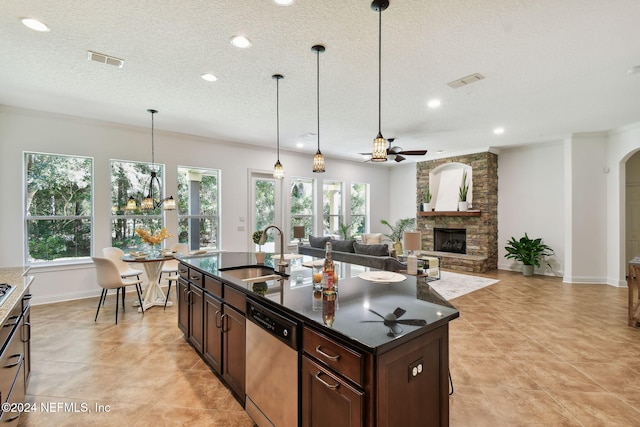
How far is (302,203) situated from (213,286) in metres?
5.38

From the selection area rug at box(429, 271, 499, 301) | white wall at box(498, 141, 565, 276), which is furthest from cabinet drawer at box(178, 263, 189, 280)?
white wall at box(498, 141, 565, 276)

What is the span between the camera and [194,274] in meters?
2.74

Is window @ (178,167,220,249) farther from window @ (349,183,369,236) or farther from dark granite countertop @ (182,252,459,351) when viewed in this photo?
window @ (349,183,369,236)

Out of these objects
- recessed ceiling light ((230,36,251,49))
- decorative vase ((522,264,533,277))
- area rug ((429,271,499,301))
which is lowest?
area rug ((429,271,499,301))

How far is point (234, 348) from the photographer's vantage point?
83.4 inches

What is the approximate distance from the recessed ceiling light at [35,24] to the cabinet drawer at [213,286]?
2361 mm

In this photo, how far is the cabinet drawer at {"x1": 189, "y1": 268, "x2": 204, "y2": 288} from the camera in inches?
102

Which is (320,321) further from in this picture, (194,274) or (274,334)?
(194,274)

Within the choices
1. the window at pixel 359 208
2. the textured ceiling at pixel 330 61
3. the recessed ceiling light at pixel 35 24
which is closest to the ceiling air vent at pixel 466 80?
the textured ceiling at pixel 330 61

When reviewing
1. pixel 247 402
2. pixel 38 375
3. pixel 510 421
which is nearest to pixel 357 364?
pixel 247 402

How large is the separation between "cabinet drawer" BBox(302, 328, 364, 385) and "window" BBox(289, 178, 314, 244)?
5939mm

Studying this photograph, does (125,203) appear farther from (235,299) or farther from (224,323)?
(235,299)

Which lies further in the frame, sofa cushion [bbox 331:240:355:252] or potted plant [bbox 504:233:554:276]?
potted plant [bbox 504:233:554:276]

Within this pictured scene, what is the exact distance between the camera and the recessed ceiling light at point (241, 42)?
2.47m
